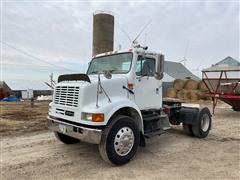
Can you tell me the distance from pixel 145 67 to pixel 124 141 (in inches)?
68.3

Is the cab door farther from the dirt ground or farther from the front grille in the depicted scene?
the front grille

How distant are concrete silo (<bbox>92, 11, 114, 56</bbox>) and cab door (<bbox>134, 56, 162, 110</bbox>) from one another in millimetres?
9331

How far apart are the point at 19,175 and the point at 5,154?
4.24 feet

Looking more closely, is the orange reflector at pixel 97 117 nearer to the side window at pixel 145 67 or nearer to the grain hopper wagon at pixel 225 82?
the side window at pixel 145 67

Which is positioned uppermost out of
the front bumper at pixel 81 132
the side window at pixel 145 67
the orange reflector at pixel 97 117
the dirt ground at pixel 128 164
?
the side window at pixel 145 67

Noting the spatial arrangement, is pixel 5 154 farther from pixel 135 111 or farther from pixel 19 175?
pixel 135 111

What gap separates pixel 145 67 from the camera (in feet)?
17.1

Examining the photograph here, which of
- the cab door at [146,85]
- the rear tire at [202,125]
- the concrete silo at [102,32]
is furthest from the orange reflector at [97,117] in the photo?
the concrete silo at [102,32]

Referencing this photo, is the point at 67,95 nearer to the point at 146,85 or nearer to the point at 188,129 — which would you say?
the point at 146,85

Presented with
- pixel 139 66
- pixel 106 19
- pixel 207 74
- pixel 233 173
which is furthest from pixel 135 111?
pixel 106 19

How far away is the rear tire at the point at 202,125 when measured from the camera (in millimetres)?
6570

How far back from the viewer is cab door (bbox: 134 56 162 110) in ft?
16.7

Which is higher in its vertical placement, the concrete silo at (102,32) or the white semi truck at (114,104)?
the concrete silo at (102,32)

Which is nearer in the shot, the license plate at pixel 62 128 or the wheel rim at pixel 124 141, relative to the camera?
the wheel rim at pixel 124 141
